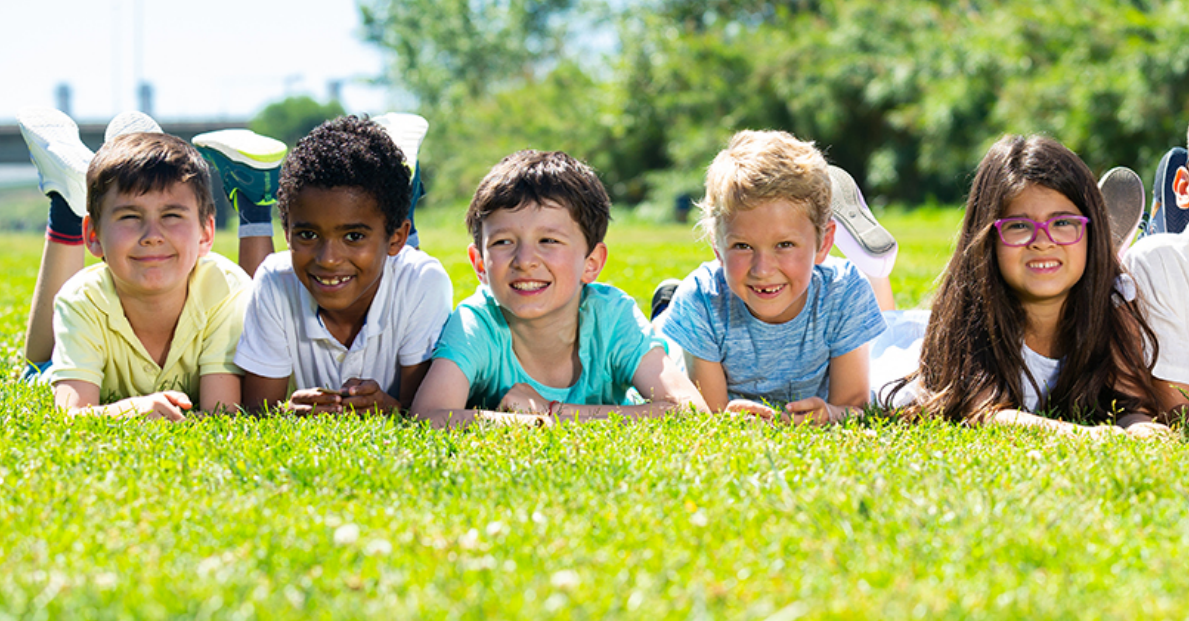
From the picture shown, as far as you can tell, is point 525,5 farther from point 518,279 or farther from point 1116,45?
point 518,279

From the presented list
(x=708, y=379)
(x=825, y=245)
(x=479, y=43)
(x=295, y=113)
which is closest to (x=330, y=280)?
(x=708, y=379)

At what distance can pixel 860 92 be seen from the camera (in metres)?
29.1

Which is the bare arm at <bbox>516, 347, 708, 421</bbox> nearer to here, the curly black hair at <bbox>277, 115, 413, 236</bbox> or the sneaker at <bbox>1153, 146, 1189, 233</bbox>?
the curly black hair at <bbox>277, 115, 413, 236</bbox>

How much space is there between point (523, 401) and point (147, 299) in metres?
1.65

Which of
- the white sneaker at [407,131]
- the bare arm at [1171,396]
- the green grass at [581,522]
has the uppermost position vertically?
the white sneaker at [407,131]

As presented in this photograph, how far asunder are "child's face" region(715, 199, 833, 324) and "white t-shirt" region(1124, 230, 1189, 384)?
1.34 m

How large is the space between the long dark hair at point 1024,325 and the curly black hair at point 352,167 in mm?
2263

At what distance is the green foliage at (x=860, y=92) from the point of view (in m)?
20.8

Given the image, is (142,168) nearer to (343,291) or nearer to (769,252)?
(343,291)

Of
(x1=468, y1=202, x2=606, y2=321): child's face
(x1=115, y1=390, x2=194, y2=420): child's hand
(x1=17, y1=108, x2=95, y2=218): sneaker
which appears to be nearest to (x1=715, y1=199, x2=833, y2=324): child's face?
(x1=468, y1=202, x2=606, y2=321): child's face

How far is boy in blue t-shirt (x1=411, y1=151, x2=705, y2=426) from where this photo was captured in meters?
4.04

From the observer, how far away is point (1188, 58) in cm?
1897

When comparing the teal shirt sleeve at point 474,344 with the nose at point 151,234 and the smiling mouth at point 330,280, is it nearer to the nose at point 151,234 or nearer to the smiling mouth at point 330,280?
the smiling mouth at point 330,280

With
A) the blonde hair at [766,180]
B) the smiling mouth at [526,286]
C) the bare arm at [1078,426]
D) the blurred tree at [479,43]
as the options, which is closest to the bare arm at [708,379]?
the blonde hair at [766,180]
